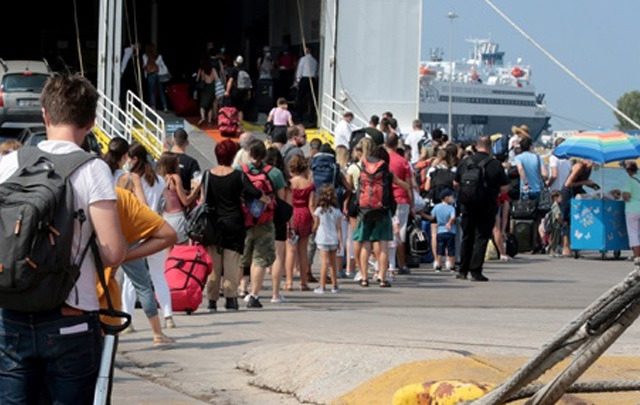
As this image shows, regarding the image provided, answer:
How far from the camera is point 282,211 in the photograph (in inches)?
610

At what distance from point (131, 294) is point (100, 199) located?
7270 millimetres

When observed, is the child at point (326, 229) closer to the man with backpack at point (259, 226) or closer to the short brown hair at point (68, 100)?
the man with backpack at point (259, 226)

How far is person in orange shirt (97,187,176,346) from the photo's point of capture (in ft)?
18.4

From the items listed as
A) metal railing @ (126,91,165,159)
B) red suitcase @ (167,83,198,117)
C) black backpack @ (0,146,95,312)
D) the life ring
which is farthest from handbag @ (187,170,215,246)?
the life ring

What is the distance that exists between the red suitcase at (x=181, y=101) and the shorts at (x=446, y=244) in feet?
50.5

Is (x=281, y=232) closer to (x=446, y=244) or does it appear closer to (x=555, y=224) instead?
(x=446, y=244)

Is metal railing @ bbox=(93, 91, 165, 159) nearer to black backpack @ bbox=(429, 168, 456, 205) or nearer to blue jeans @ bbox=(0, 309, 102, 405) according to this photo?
black backpack @ bbox=(429, 168, 456, 205)

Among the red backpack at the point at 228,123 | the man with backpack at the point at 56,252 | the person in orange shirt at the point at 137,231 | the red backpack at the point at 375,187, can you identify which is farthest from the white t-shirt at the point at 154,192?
the man with backpack at the point at 56,252

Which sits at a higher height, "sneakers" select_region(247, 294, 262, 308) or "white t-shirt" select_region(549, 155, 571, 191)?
"white t-shirt" select_region(549, 155, 571, 191)

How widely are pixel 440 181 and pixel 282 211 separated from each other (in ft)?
17.7

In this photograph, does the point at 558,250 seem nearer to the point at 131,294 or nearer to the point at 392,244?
the point at 392,244

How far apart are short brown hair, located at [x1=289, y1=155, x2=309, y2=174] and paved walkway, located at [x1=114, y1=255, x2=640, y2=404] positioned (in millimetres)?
1437

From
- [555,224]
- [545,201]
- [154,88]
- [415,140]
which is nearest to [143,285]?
[555,224]

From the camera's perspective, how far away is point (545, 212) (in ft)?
81.3
